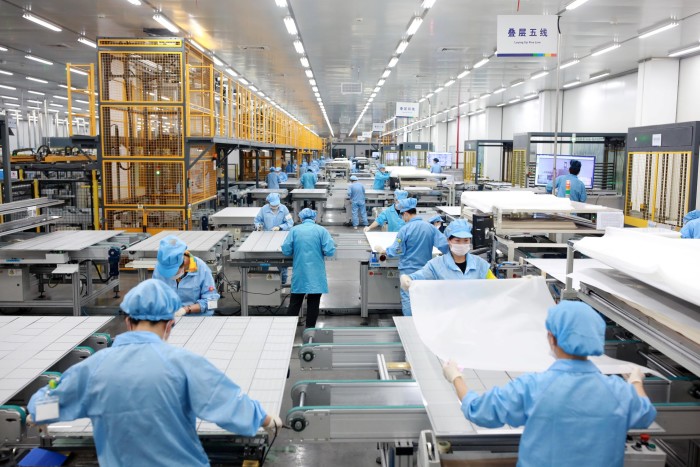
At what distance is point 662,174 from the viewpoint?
27.9 feet

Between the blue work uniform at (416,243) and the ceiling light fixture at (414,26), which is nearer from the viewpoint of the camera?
the blue work uniform at (416,243)

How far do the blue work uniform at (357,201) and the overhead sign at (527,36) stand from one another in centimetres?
720

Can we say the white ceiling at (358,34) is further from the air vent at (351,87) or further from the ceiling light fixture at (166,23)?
the air vent at (351,87)

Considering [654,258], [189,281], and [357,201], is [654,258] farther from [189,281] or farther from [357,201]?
[357,201]

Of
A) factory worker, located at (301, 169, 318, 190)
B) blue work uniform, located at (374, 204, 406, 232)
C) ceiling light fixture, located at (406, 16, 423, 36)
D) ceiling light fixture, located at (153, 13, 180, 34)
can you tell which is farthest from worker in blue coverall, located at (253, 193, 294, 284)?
factory worker, located at (301, 169, 318, 190)

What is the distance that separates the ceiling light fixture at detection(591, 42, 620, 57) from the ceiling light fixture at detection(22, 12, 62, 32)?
12728 millimetres

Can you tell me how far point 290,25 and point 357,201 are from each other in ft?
16.3

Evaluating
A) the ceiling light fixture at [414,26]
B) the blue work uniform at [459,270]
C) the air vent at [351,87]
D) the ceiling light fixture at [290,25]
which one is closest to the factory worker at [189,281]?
the blue work uniform at [459,270]

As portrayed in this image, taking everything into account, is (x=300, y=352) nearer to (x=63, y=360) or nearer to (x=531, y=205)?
(x=63, y=360)

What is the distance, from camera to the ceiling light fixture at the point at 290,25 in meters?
11.5

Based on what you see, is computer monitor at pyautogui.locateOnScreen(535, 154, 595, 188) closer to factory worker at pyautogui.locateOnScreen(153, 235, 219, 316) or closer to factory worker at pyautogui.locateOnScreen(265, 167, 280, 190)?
factory worker at pyautogui.locateOnScreen(265, 167, 280, 190)

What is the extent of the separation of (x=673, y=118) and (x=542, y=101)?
8.02 m

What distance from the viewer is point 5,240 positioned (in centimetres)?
751

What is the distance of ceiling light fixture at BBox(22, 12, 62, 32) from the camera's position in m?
11.7
